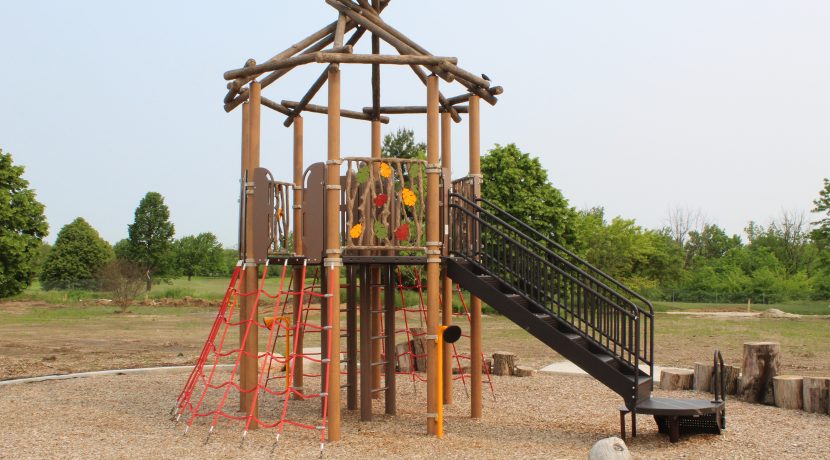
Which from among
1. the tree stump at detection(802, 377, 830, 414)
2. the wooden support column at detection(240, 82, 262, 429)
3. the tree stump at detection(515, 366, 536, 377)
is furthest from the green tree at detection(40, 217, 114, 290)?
the tree stump at detection(802, 377, 830, 414)

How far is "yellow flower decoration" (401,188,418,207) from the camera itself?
9859 mm

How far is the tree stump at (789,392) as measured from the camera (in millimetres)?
11812

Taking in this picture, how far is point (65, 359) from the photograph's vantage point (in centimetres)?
1867

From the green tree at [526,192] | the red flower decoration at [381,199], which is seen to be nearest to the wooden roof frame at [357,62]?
the red flower decoration at [381,199]

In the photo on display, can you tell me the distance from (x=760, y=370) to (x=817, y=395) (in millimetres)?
1022

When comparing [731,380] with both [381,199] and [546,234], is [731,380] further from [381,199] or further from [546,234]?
[546,234]

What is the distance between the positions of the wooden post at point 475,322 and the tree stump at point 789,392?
456 centimetres

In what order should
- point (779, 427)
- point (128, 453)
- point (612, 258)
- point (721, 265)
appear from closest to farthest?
point (128, 453), point (779, 427), point (612, 258), point (721, 265)

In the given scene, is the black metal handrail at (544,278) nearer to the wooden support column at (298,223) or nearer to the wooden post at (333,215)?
the wooden post at (333,215)

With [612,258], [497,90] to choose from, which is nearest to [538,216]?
[612,258]

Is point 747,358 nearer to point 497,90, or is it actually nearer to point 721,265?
point 497,90

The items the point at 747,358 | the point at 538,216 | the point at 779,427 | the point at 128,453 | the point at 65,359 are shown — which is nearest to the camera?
the point at 128,453

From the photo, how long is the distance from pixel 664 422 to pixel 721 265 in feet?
208

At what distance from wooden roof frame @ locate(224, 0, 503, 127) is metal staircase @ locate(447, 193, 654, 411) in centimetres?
161
